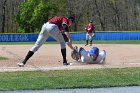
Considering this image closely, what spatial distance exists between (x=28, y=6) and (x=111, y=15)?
47.2 feet

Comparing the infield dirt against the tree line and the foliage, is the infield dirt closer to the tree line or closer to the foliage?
the foliage

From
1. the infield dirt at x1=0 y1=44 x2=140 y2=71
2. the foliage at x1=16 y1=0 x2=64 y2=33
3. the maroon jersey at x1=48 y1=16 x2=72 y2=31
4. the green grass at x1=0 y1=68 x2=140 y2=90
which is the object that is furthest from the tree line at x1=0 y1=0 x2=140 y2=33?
the green grass at x1=0 y1=68 x2=140 y2=90

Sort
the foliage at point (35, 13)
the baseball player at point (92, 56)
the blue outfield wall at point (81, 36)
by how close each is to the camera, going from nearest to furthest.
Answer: the baseball player at point (92, 56) → the blue outfield wall at point (81, 36) → the foliage at point (35, 13)

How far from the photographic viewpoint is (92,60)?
44.0ft

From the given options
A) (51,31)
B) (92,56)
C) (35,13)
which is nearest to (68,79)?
(51,31)

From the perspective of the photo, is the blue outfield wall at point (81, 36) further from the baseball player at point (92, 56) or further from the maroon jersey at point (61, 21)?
the maroon jersey at point (61, 21)

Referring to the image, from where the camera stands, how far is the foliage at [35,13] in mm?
51125

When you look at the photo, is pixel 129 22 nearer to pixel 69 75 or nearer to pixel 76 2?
pixel 76 2

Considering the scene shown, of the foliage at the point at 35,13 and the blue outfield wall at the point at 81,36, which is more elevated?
the foliage at the point at 35,13

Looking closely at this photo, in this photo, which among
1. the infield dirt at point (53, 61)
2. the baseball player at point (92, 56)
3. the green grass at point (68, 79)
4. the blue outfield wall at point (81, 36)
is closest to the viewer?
the green grass at point (68, 79)

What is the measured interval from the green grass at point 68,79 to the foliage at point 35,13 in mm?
40329

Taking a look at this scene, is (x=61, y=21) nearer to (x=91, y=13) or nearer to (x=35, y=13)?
(x=35, y=13)

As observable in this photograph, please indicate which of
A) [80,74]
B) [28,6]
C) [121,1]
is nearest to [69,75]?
[80,74]

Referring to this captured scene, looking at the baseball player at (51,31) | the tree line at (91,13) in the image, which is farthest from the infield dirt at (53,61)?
the tree line at (91,13)
